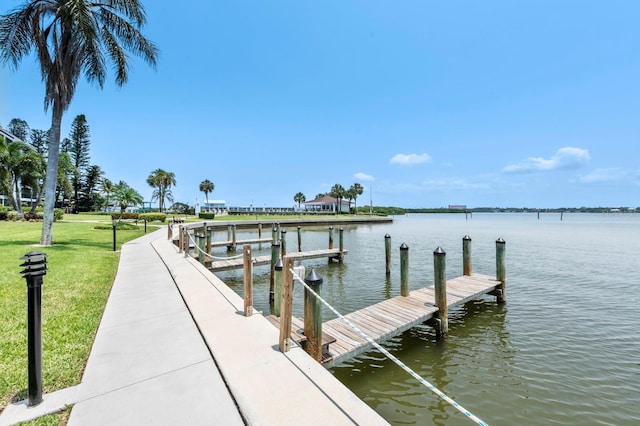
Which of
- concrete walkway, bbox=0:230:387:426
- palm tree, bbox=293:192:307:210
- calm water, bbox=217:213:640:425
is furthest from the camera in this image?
palm tree, bbox=293:192:307:210

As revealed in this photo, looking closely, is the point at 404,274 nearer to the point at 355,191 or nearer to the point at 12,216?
the point at 12,216

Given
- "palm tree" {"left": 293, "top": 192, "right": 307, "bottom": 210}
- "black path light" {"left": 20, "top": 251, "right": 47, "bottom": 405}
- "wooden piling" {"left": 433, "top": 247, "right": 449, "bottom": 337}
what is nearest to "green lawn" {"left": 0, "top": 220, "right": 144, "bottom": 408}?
"black path light" {"left": 20, "top": 251, "right": 47, "bottom": 405}

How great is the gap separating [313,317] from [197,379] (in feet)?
5.35

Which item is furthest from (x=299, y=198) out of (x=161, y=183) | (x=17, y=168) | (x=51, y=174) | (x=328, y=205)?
(x=51, y=174)

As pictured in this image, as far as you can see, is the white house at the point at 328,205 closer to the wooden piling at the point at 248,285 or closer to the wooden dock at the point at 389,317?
the wooden dock at the point at 389,317

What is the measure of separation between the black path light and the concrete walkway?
193 mm

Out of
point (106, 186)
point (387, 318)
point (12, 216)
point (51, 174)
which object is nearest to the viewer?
point (387, 318)

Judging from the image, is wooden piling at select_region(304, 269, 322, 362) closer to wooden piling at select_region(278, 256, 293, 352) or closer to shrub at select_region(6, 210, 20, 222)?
wooden piling at select_region(278, 256, 293, 352)

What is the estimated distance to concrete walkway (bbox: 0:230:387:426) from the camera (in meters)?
2.96

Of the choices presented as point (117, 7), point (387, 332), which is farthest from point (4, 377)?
point (117, 7)

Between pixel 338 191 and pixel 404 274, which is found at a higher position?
pixel 338 191

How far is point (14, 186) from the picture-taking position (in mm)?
33531

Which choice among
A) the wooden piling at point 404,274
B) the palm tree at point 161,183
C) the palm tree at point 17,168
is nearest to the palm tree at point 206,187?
the palm tree at point 161,183

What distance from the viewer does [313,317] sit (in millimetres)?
4383
